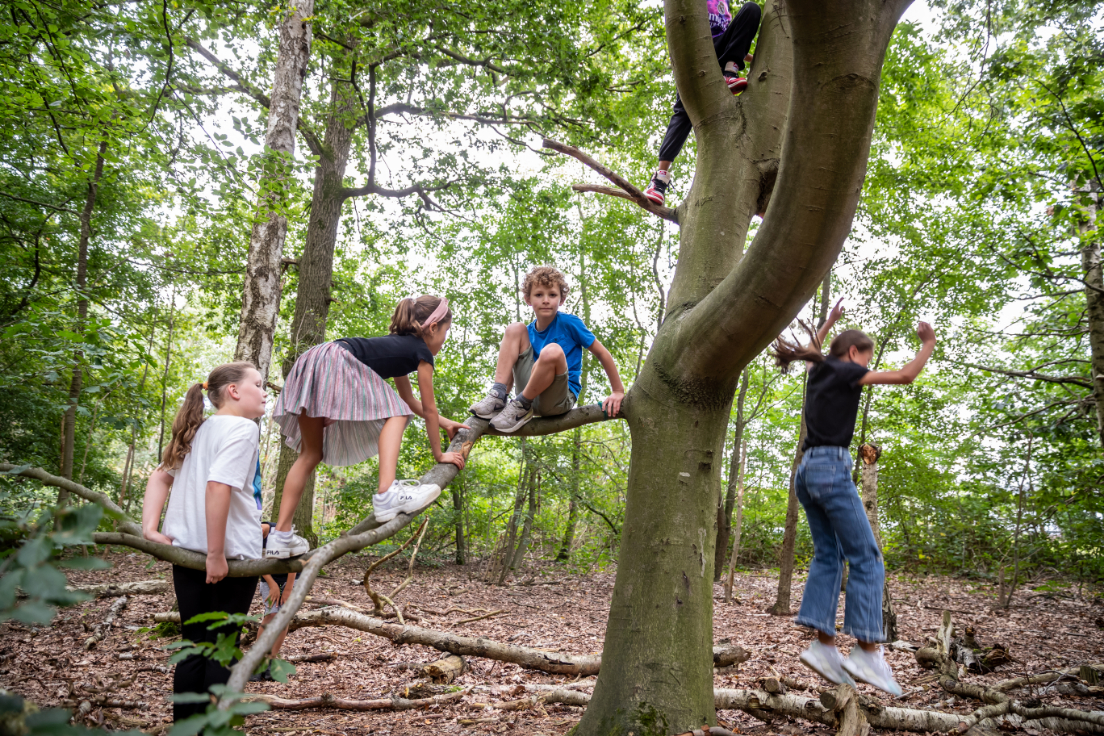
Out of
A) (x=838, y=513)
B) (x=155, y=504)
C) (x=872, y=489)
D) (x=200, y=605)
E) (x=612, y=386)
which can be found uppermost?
(x=612, y=386)

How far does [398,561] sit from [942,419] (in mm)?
9599

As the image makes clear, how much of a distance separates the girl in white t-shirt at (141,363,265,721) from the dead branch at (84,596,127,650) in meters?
2.67

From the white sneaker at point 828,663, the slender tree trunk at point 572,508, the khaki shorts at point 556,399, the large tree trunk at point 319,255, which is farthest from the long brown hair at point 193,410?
the slender tree trunk at point 572,508

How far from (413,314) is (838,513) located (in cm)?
235

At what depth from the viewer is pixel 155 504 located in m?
2.55

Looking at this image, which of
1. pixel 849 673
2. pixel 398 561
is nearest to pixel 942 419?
pixel 849 673

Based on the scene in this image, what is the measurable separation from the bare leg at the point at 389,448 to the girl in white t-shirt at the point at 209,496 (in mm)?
560

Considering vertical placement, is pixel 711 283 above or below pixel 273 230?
below

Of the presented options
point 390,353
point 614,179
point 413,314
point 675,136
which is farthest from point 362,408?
point 675,136

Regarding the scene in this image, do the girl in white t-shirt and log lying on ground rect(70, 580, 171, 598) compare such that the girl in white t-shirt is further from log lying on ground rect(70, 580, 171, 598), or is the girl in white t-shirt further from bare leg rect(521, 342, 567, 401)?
log lying on ground rect(70, 580, 171, 598)

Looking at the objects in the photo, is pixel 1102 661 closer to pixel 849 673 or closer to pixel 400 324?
pixel 849 673

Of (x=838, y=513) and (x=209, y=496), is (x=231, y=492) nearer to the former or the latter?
(x=209, y=496)

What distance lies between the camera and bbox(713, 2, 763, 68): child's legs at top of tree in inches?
135

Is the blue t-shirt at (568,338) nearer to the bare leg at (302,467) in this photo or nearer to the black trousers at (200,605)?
the bare leg at (302,467)
